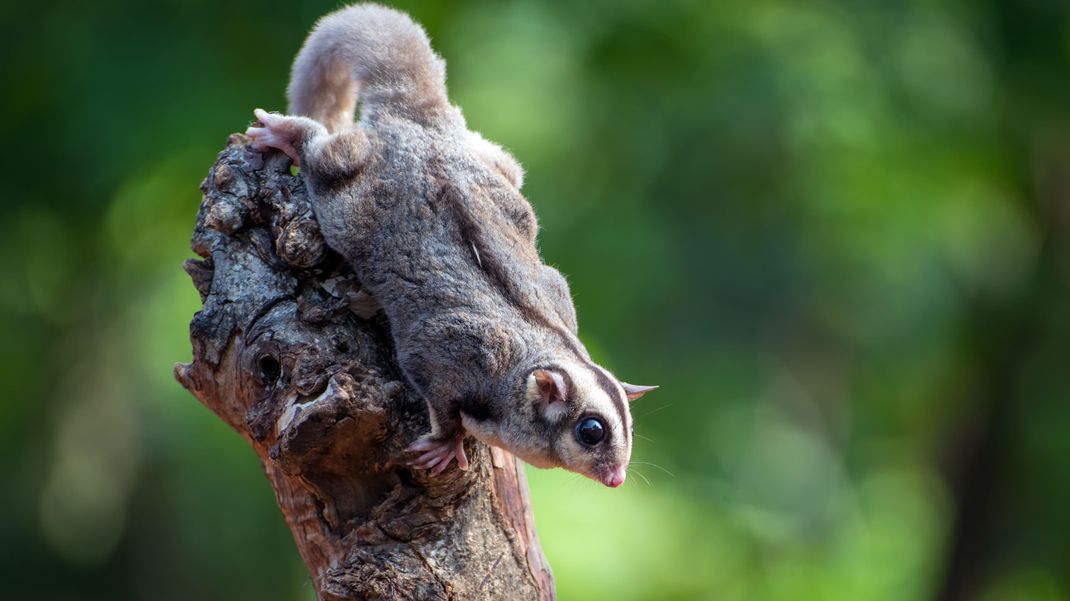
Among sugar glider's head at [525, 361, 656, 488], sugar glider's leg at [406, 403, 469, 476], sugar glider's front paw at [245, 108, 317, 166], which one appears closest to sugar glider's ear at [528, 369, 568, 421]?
sugar glider's head at [525, 361, 656, 488]

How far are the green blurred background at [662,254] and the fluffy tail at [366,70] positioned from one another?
4.06m

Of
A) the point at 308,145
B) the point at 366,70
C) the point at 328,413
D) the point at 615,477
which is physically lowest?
the point at 615,477

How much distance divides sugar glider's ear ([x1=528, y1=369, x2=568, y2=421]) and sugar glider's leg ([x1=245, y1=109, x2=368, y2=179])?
1.08 metres

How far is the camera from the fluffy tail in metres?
5.16

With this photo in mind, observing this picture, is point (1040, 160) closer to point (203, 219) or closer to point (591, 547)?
point (591, 547)

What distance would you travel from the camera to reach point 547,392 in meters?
4.55

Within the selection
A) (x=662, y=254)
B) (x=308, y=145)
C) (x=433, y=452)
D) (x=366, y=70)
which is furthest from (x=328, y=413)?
(x=662, y=254)

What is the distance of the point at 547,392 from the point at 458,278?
552mm

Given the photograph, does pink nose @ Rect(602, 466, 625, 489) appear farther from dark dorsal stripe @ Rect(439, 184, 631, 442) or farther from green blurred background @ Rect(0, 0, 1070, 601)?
green blurred background @ Rect(0, 0, 1070, 601)

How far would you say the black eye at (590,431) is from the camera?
465 cm

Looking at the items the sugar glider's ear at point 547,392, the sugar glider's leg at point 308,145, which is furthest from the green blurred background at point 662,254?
the sugar glider's leg at point 308,145

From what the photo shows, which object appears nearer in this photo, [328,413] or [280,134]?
[328,413]

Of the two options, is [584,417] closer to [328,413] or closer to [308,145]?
[328,413]

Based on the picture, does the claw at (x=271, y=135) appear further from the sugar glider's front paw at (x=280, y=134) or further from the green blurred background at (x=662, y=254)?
the green blurred background at (x=662, y=254)
